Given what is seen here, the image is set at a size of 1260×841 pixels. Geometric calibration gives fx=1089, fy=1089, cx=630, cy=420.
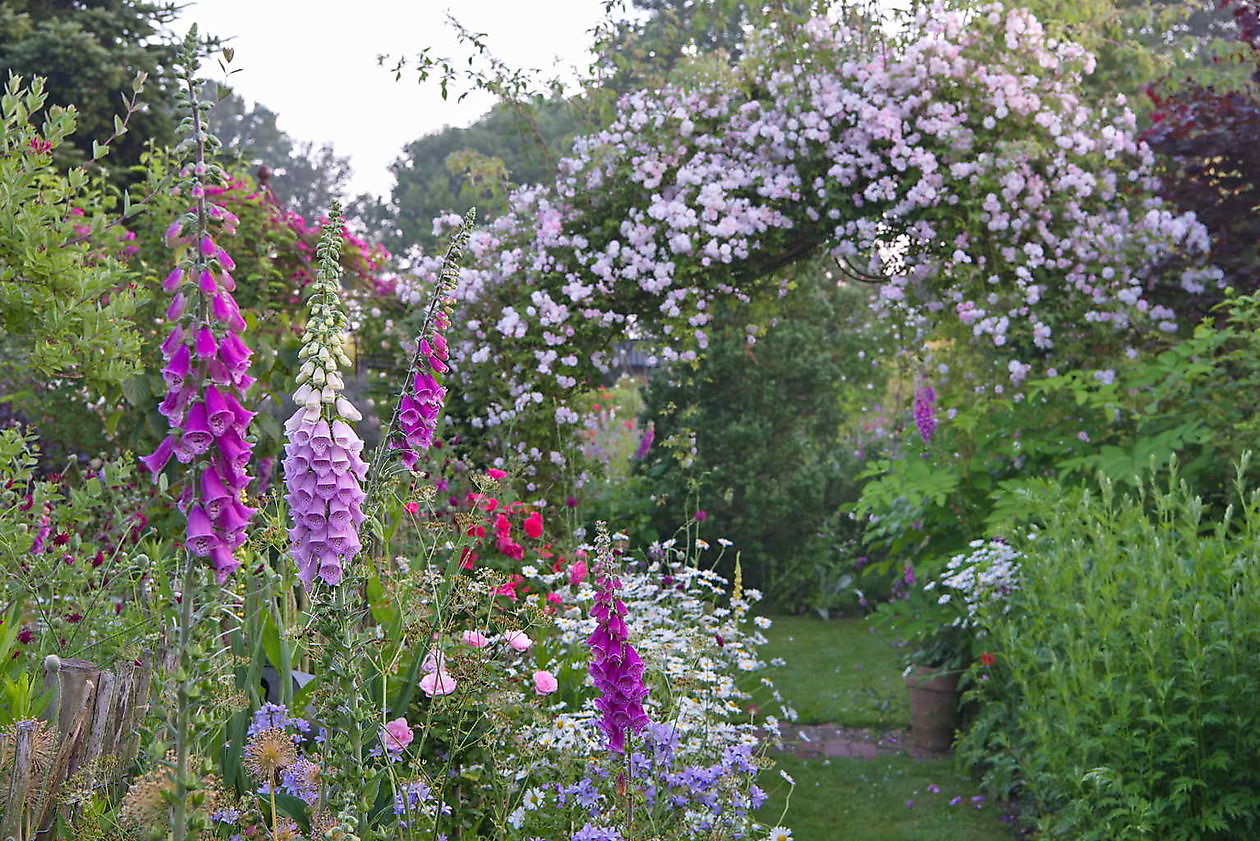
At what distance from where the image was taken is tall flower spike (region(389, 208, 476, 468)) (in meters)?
2.21

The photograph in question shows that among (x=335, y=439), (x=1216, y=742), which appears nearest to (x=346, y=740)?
(x=335, y=439)

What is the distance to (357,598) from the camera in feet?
6.43

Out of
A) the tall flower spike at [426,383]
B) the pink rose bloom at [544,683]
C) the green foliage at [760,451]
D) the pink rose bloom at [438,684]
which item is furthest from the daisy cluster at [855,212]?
the tall flower spike at [426,383]

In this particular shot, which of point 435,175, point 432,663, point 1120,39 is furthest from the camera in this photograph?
point 435,175

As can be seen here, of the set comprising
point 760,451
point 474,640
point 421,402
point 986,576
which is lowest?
point 474,640

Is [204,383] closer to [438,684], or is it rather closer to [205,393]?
[205,393]

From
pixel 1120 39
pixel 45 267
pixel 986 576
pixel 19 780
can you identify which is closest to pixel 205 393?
pixel 19 780

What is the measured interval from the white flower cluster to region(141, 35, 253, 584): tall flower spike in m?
3.54

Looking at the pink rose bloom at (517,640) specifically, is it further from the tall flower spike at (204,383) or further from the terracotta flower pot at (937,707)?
the terracotta flower pot at (937,707)

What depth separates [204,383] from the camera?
1.59 meters

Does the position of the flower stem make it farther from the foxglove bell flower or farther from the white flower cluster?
the white flower cluster

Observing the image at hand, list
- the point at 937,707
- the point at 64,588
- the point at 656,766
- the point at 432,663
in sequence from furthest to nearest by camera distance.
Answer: the point at 937,707 < the point at 64,588 < the point at 656,766 < the point at 432,663

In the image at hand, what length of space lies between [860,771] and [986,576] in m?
1.36

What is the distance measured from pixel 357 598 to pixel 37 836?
3.29 ft
